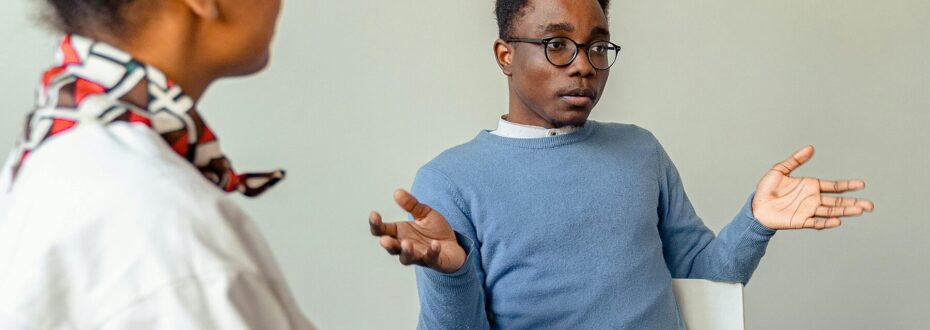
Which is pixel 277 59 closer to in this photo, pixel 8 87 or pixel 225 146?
pixel 225 146

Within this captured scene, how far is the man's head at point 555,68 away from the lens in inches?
58.6

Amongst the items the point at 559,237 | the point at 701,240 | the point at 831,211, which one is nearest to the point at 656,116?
the point at 701,240

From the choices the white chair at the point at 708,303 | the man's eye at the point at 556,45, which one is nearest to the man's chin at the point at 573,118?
→ the man's eye at the point at 556,45

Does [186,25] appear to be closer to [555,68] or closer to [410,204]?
[410,204]

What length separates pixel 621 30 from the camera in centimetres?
231

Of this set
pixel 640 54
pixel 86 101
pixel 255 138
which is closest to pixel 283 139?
pixel 255 138

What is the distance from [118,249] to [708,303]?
3.92 ft

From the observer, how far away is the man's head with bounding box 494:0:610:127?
1487 millimetres

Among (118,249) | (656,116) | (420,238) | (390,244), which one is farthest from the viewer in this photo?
(656,116)

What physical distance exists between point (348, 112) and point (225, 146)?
0.28 m

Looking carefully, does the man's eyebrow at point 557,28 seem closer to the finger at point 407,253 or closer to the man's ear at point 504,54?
the man's ear at point 504,54

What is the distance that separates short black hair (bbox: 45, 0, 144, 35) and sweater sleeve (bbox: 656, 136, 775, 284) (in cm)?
108

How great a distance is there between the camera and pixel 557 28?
150 cm

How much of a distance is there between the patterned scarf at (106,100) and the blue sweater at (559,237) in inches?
25.8
